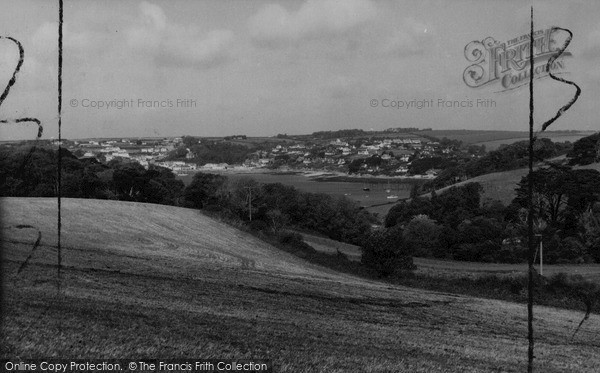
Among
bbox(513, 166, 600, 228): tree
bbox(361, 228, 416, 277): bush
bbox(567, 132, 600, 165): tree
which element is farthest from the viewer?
bbox(567, 132, 600, 165): tree

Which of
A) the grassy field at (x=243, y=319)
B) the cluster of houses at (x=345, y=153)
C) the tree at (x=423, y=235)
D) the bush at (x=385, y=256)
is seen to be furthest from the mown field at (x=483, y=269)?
the cluster of houses at (x=345, y=153)

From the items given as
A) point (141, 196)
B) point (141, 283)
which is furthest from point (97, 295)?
point (141, 196)

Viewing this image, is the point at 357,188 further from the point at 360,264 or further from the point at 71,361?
the point at 71,361

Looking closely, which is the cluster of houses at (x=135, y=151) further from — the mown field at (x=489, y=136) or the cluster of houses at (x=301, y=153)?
the mown field at (x=489, y=136)

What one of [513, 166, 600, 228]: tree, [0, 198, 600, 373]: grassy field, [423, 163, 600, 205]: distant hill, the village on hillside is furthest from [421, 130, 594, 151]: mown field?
[0, 198, 600, 373]: grassy field

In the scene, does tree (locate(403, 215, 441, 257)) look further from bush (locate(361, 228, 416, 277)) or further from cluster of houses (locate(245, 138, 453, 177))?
cluster of houses (locate(245, 138, 453, 177))
